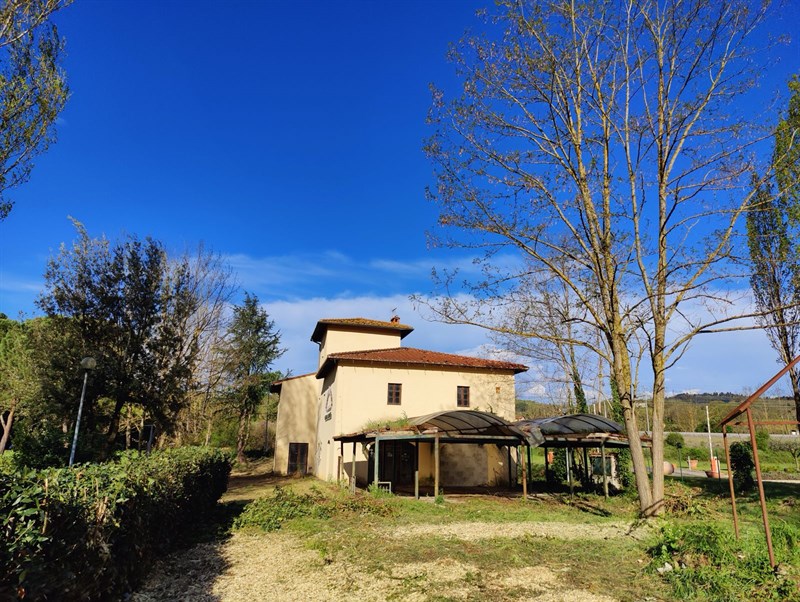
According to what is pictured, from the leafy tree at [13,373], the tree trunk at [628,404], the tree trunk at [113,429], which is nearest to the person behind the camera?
the tree trunk at [628,404]

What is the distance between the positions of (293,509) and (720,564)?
9.44 metres

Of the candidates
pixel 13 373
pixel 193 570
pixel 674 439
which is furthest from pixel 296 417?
pixel 674 439

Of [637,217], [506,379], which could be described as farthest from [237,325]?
[637,217]

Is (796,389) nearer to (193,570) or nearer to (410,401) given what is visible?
(410,401)

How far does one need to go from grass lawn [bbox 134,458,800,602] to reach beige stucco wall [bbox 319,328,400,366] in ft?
46.7

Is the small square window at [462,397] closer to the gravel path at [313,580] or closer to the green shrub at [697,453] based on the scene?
the gravel path at [313,580]

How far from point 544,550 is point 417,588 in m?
3.32

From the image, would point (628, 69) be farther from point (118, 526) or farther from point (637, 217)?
point (118, 526)

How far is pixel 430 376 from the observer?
2366 centimetres

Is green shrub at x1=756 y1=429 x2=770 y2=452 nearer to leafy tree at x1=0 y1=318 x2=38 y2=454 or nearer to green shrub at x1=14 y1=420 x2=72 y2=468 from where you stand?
green shrub at x1=14 y1=420 x2=72 y2=468

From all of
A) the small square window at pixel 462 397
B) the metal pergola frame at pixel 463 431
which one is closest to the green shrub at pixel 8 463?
the metal pergola frame at pixel 463 431

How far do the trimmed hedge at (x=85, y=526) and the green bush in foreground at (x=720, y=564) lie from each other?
6.60 meters

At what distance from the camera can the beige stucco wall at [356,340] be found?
27250mm

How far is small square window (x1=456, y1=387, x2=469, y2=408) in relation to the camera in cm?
2393
